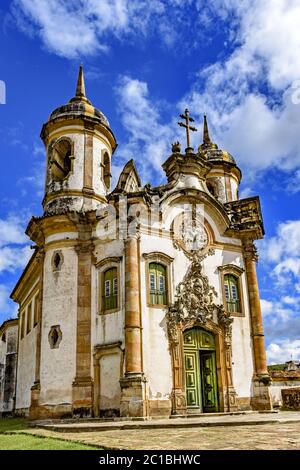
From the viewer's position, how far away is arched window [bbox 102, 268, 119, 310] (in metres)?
19.0

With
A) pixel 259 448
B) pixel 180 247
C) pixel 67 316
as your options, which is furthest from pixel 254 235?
pixel 259 448

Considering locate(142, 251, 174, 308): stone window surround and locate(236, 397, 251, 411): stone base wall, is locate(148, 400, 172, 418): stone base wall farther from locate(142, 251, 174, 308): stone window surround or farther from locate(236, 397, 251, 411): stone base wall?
locate(142, 251, 174, 308): stone window surround

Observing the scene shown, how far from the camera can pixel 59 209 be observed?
2141 cm

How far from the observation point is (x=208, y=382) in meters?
19.5

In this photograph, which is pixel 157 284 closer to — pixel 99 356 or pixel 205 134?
pixel 99 356

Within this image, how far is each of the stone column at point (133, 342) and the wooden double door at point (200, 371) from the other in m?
2.40

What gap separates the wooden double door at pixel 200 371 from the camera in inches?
744

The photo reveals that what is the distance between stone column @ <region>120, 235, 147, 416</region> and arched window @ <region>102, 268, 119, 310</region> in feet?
2.90

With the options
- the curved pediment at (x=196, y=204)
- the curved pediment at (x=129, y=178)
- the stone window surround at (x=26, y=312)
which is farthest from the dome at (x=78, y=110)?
the stone window surround at (x=26, y=312)


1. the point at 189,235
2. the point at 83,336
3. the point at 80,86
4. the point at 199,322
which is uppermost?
the point at 80,86

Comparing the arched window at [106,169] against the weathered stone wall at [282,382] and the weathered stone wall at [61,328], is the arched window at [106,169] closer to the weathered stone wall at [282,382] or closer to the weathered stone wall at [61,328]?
the weathered stone wall at [61,328]

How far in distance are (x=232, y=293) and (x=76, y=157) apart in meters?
9.30

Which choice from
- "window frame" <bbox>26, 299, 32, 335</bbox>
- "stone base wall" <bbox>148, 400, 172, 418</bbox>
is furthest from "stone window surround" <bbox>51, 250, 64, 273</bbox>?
"window frame" <bbox>26, 299, 32, 335</bbox>

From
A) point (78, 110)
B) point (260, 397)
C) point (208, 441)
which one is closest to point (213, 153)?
point (78, 110)
